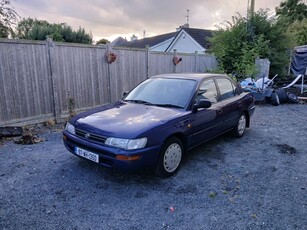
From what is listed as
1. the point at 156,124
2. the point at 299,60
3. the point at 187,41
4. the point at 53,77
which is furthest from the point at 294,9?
the point at 156,124

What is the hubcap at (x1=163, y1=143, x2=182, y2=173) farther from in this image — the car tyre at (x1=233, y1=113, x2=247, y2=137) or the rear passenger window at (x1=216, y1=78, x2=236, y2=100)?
the car tyre at (x1=233, y1=113, x2=247, y2=137)

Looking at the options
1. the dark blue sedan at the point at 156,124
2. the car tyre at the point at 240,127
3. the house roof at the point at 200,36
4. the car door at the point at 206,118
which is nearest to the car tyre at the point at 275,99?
the car tyre at the point at 240,127

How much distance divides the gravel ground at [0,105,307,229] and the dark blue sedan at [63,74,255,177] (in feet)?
1.30

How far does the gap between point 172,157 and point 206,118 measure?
1048mm

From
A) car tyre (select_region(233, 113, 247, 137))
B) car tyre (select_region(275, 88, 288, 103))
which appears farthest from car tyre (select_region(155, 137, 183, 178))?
car tyre (select_region(275, 88, 288, 103))

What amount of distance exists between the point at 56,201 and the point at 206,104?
2591mm

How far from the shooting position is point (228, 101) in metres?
4.83

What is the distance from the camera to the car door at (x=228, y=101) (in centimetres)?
469

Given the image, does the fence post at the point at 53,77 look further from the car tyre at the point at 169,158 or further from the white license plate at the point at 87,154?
the car tyre at the point at 169,158

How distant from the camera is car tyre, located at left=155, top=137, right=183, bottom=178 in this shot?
11.0 feet

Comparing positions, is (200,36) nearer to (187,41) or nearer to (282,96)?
(187,41)

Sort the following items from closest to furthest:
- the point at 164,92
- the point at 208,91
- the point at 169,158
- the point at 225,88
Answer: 1. the point at 169,158
2. the point at 164,92
3. the point at 208,91
4. the point at 225,88

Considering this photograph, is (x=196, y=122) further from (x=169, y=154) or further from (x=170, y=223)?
(x=170, y=223)

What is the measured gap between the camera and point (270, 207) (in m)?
2.87
